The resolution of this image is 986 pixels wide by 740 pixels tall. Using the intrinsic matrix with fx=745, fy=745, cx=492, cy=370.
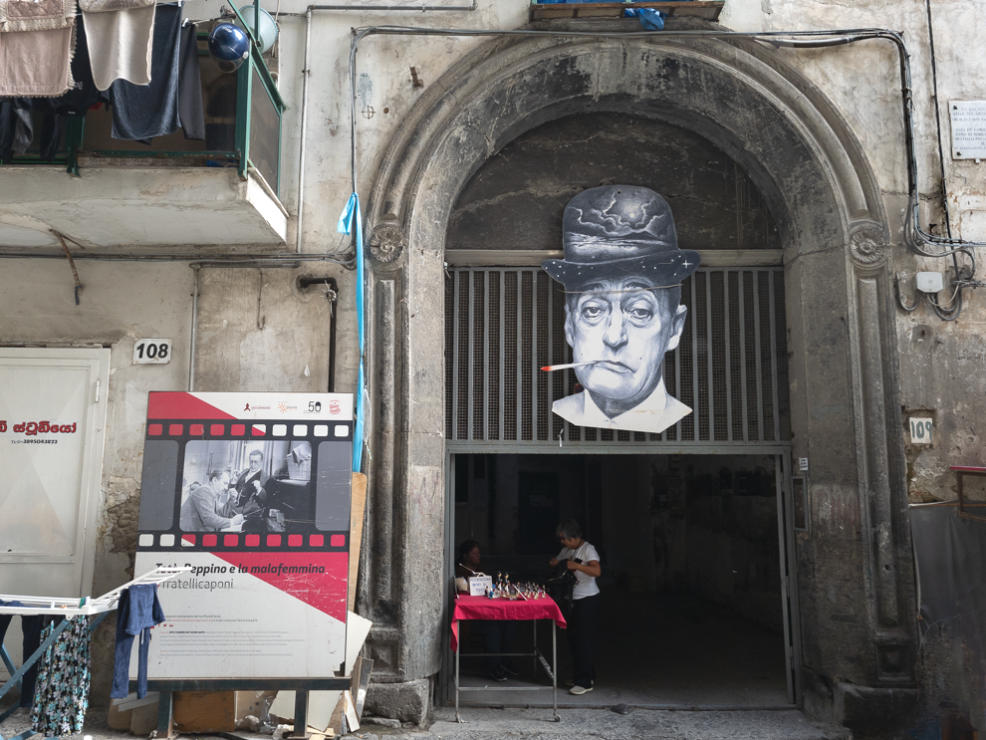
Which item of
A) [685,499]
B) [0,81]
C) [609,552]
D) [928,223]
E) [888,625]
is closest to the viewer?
[0,81]

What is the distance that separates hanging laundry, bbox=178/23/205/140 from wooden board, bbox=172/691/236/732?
12.4ft

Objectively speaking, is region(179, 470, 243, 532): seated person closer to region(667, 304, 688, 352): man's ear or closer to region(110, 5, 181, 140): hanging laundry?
region(110, 5, 181, 140): hanging laundry

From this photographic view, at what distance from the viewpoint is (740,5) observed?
6262 mm

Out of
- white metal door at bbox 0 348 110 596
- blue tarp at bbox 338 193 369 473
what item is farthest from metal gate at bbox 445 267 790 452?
white metal door at bbox 0 348 110 596

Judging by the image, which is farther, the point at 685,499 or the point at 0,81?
the point at 685,499

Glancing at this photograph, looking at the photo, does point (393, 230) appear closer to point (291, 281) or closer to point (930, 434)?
point (291, 281)

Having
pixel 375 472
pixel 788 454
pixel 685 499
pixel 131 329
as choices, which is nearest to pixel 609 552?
pixel 685 499

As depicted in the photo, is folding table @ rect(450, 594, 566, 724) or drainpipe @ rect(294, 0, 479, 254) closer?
folding table @ rect(450, 594, 566, 724)

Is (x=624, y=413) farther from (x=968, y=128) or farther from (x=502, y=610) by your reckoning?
(x=968, y=128)

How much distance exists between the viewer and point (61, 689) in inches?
169

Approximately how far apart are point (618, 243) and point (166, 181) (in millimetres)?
3628

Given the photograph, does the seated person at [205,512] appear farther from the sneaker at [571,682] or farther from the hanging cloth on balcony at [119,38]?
the sneaker at [571,682]

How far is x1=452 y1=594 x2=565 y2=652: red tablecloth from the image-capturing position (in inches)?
227

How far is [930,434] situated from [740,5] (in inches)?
151
